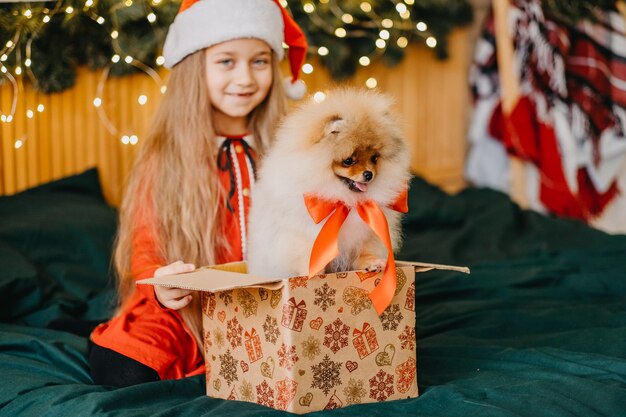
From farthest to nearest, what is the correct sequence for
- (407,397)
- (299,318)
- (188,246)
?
(188,246) < (407,397) < (299,318)

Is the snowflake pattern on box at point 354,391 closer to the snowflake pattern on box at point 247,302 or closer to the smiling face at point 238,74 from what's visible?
the snowflake pattern on box at point 247,302

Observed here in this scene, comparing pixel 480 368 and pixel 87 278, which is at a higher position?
pixel 87 278

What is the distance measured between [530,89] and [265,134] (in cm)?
205

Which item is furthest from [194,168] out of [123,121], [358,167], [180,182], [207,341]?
[123,121]

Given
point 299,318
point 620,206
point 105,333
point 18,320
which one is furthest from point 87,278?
point 620,206

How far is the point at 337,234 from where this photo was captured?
1.23 m

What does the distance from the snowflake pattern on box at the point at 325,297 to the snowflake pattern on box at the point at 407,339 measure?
0.16 m

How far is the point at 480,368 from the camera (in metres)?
1.46

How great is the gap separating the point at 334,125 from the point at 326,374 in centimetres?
39

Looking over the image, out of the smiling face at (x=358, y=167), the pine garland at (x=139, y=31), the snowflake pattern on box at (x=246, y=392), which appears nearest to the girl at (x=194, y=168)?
the snowflake pattern on box at (x=246, y=392)

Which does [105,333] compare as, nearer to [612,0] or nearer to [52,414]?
[52,414]

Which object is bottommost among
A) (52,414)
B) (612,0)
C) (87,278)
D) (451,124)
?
(52,414)

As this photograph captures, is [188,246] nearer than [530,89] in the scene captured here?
Yes

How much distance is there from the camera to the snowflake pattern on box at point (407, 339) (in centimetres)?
127
